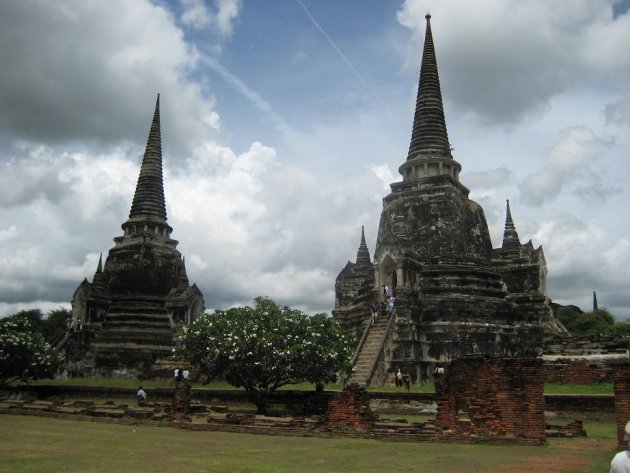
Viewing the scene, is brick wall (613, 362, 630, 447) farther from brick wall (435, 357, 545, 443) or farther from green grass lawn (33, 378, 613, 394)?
green grass lawn (33, 378, 613, 394)

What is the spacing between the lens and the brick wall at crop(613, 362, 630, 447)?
13.3 m

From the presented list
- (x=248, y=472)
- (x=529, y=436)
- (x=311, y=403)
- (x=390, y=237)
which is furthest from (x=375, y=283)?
(x=248, y=472)

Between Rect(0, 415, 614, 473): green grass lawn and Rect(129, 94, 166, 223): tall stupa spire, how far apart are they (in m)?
30.3

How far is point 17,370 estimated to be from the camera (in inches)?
1289

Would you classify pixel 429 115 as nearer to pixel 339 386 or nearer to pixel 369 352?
pixel 369 352

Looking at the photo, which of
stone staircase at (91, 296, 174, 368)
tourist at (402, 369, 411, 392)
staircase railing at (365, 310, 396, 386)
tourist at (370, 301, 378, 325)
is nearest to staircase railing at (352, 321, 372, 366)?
tourist at (370, 301, 378, 325)

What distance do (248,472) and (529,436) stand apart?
7793mm

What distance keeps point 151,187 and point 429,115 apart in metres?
21.1

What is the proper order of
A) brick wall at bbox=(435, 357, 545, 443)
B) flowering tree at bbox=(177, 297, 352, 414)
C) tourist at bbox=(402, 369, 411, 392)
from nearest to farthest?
1. brick wall at bbox=(435, 357, 545, 443)
2. flowering tree at bbox=(177, 297, 352, 414)
3. tourist at bbox=(402, 369, 411, 392)

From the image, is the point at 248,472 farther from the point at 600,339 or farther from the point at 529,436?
the point at 600,339

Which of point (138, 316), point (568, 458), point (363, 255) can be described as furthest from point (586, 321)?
point (568, 458)

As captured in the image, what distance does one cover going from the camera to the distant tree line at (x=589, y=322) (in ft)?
178

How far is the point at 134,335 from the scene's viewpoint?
1642 inches

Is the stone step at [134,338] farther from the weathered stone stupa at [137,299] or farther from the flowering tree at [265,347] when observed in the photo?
the flowering tree at [265,347]
